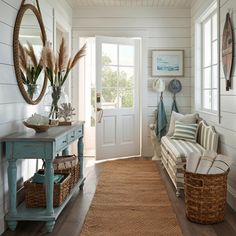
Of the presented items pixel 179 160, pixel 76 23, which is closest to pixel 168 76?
pixel 76 23

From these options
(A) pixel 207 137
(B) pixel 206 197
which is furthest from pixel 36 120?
(A) pixel 207 137

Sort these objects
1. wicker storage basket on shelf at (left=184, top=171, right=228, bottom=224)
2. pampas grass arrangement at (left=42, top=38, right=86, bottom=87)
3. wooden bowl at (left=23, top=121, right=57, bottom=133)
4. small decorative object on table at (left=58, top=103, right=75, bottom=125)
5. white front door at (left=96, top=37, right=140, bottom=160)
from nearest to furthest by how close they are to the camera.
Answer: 1. wicker storage basket on shelf at (left=184, top=171, right=228, bottom=224)
2. wooden bowl at (left=23, top=121, right=57, bottom=133)
3. pampas grass arrangement at (left=42, top=38, right=86, bottom=87)
4. small decorative object on table at (left=58, top=103, right=75, bottom=125)
5. white front door at (left=96, top=37, right=140, bottom=160)

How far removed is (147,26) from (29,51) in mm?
2912

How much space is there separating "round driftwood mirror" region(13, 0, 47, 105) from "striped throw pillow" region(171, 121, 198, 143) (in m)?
2.01

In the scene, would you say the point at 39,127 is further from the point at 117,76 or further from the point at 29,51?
the point at 117,76

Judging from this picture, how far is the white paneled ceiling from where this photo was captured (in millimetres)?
5328

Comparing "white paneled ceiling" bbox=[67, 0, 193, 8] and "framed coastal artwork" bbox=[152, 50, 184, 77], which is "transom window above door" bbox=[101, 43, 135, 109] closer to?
"framed coastal artwork" bbox=[152, 50, 184, 77]

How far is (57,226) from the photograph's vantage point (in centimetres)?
279

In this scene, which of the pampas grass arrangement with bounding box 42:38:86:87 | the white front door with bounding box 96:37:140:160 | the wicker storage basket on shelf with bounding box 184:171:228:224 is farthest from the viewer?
the white front door with bounding box 96:37:140:160

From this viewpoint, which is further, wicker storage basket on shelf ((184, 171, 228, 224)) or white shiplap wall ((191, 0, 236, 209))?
white shiplap wall ((191, 0, 236, 209))

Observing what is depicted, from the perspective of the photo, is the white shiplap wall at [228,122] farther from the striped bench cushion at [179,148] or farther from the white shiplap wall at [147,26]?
the white shiplap wall at [147,26]

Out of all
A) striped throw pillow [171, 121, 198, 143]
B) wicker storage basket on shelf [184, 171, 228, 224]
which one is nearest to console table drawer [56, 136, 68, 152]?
wicker storage basket on shelf [184, 171, 228, 224]

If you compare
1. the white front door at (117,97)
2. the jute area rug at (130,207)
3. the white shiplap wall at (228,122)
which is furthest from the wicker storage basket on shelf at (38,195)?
the white front door at (117,97)

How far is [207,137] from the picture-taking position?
13.2 feet
